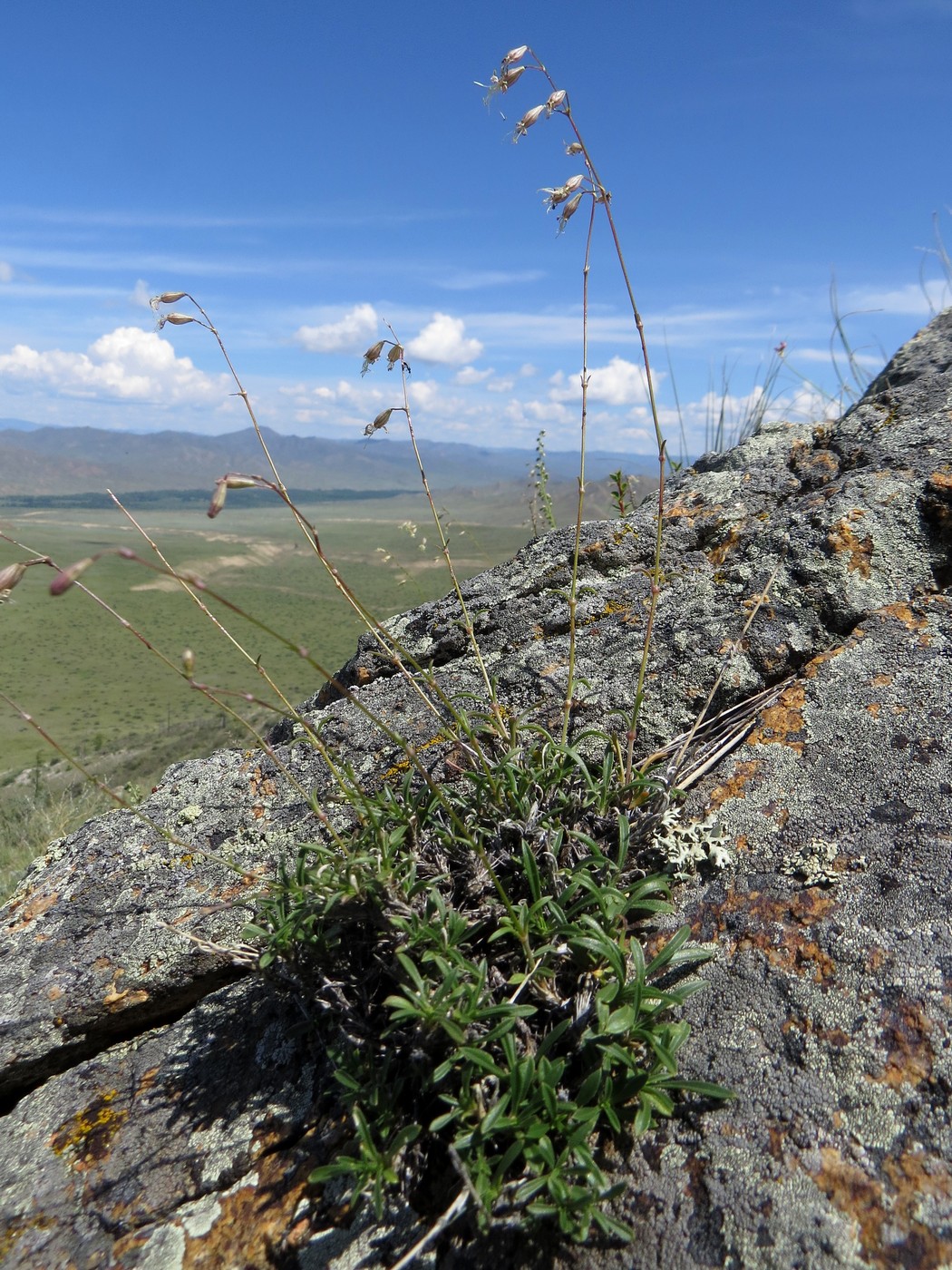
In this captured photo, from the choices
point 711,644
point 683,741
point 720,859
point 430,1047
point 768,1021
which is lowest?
point 430,1047

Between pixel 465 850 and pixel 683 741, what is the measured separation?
3.38ft

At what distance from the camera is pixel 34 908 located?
10.7ft

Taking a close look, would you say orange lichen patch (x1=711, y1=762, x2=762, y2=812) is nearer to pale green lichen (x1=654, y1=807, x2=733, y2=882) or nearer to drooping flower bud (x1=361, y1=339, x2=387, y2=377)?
pale green lichen (x1=654, y1=807, x2=733, y2=882)

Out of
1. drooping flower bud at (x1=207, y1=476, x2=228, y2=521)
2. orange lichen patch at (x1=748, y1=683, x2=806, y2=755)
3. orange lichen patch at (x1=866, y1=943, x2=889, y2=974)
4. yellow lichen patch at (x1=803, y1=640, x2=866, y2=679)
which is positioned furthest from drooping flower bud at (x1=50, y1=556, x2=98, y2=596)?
yellow lichen patch at (x1=803, y1=640, x2=866, y2=679)

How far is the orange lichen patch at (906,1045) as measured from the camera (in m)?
1.91

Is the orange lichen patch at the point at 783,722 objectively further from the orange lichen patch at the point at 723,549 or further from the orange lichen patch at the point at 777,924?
the orange lichen patch at the point at 723,549

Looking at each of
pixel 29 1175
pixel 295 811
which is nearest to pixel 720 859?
pixel 295 811

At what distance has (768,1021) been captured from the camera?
7.04 ft

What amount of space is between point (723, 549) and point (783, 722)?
125 cm

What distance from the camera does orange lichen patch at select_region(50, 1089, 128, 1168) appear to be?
8.05ft

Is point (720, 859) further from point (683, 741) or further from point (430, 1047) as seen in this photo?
point (430, 1047)

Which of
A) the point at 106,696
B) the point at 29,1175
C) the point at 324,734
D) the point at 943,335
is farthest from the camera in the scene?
the point at 106,696

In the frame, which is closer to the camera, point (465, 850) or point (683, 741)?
point (465, 850)

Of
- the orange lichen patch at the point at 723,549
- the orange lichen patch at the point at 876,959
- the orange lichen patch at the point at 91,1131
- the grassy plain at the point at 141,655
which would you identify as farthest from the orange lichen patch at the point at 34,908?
the orange lichen patch at the point at 723,549
